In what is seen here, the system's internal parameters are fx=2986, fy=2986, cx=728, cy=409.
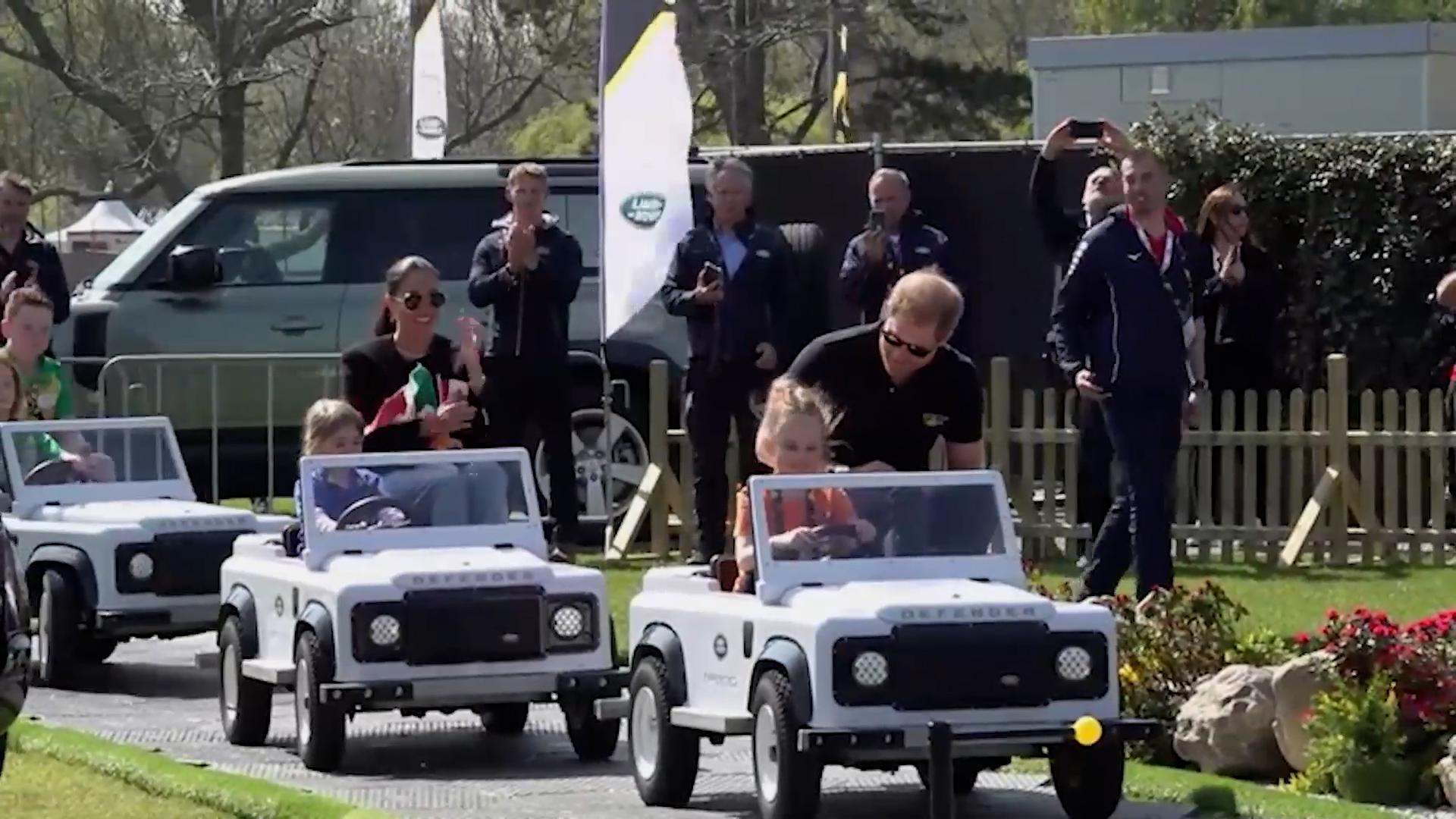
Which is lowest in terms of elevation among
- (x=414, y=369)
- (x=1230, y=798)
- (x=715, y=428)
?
(x=1230, y=798)

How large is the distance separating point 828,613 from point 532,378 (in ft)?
25.5

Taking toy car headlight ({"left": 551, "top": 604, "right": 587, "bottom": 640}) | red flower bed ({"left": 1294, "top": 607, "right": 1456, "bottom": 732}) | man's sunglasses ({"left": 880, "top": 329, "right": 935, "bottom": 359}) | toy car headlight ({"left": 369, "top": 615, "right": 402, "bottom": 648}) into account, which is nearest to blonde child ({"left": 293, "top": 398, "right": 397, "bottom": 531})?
toy car headlight ({"left": 369, "top": 615, "right": 402, "bottom": 648})

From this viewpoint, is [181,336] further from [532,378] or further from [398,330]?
[398,330]

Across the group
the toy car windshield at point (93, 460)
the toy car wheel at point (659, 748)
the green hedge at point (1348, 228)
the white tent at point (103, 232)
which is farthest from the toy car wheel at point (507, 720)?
the white tent at point (103, 232)

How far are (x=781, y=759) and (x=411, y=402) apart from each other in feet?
12.2

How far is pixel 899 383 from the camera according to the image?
32.7 ft

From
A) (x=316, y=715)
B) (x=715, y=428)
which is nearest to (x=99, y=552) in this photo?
(x=316, y=715)

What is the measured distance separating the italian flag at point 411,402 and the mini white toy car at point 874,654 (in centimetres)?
244

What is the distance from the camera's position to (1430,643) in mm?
9438

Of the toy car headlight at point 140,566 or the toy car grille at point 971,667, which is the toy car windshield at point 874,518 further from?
the toy car headlight at point 140,566

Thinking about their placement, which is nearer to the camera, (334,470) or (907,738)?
(907,738)

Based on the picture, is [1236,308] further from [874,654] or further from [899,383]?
[874,654]

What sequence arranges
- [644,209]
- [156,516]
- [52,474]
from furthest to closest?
[644,209], [52,474], [156,516]

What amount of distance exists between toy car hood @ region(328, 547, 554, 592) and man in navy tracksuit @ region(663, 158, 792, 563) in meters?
4.69
